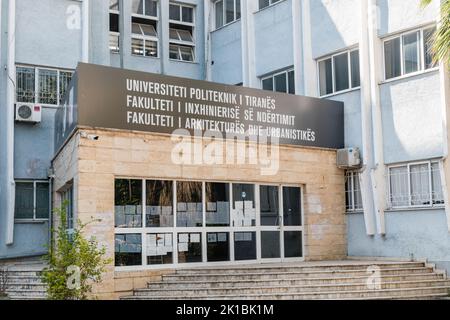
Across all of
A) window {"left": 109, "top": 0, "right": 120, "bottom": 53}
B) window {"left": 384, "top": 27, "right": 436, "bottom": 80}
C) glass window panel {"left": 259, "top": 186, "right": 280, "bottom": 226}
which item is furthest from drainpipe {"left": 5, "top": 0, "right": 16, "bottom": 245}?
window {"left": 384, "top": 27, "right": 436, "bottom": 80}

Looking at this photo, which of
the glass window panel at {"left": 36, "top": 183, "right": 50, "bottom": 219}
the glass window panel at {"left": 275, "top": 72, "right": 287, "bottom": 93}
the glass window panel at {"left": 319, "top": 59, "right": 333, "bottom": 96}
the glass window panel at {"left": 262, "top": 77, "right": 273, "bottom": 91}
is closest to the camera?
the glass window panel at {"left": 319, "top": 59, "right": 333, "bottom": 96}

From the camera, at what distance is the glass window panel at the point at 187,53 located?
2283cm

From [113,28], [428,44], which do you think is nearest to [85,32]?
[113,28]

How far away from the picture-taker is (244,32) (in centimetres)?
2064

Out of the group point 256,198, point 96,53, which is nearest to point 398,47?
point 256,198

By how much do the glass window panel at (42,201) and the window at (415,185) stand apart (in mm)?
10085

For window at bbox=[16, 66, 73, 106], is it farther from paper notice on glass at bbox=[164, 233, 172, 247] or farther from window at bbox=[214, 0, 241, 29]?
paper notice on glass at bbox=[164, 233, 172, 247]

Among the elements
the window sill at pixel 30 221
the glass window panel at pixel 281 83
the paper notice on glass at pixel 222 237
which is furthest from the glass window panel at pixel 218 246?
the glass window panel at pixel 281 83

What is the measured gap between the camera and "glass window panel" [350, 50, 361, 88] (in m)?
16.6

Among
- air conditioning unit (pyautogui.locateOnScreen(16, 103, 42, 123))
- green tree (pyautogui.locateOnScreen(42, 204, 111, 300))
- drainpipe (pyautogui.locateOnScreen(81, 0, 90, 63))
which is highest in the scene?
drainpipe (pyautogui.locateOnScreen(81, 0, 90, 63))

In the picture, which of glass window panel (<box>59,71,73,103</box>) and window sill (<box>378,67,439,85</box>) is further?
glass window panel (<box>59,71,73,103</box>)

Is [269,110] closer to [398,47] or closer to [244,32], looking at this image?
[398,47]

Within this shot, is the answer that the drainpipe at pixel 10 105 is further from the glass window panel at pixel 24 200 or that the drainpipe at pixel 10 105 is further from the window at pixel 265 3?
the window at pixel 265 3

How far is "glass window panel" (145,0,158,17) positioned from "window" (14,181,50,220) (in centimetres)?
770
